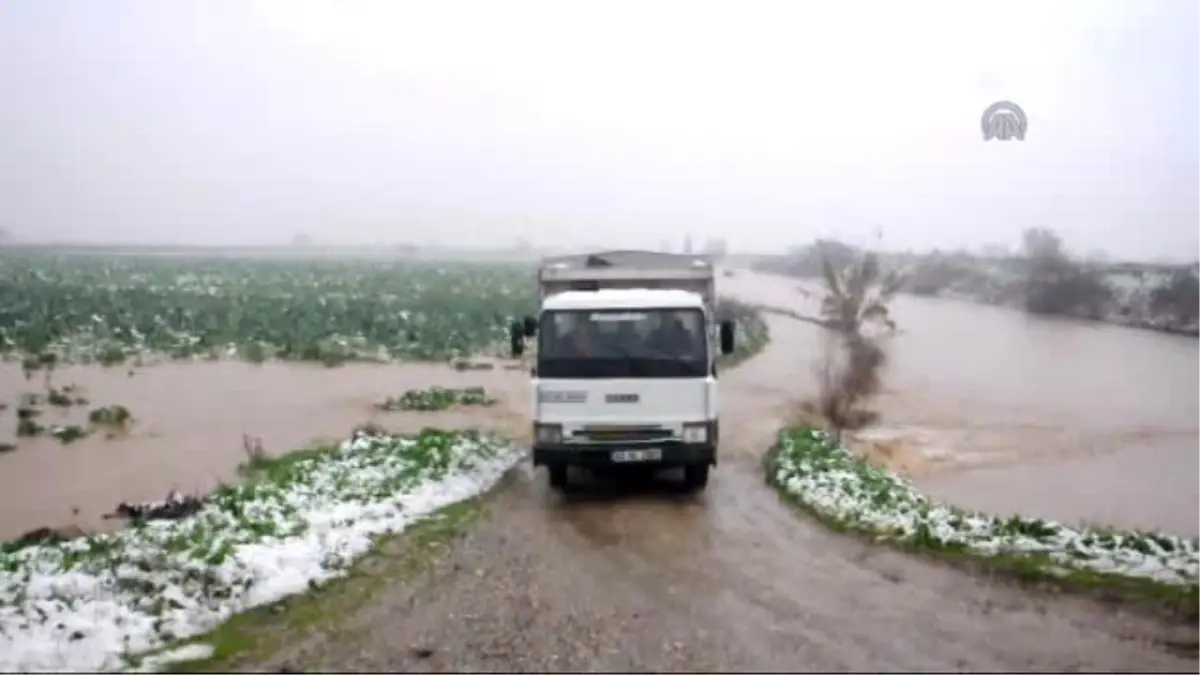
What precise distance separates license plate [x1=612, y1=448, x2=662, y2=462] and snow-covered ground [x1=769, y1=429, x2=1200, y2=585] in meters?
1.81

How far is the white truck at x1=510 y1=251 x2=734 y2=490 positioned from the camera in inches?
554

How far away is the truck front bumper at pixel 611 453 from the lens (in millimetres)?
14070

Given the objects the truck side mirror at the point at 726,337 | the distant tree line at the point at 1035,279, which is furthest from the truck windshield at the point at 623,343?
the distant tree line at the point at 1035,279

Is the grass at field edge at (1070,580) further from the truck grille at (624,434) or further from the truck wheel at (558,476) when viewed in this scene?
the truck wheel at (558,476)

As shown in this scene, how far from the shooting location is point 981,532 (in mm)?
11484

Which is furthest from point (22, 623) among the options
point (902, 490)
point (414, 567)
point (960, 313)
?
point (960, 313)

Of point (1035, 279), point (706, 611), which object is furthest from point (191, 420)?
point (1035, 279)

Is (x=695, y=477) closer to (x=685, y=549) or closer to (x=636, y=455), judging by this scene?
(x=636, y=455)

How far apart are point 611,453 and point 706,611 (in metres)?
5.02

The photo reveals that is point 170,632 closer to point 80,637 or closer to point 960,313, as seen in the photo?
point 80,637

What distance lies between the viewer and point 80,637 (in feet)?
27.0

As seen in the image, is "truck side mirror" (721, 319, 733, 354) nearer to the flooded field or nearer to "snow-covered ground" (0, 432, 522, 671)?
"snow-covered ground" (0, 432, 522, 671)

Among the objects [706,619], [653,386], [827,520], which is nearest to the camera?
[706,619]

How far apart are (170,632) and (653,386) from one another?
6.71m
